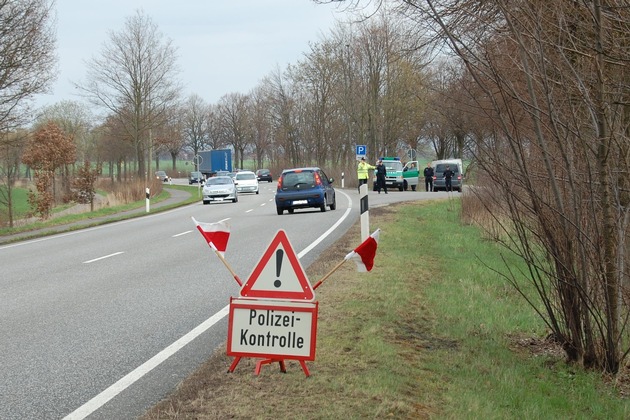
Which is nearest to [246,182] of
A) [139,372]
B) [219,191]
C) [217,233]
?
[219,191]

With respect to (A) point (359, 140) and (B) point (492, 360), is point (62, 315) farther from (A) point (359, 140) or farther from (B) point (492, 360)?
(A) point (359, 140)

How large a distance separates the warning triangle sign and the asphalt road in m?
0.95

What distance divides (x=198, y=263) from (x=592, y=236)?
8.68m

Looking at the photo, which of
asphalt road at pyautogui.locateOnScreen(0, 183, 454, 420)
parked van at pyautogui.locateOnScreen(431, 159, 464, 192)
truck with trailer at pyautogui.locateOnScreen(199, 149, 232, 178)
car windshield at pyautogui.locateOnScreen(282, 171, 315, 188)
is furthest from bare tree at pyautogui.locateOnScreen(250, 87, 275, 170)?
asphalt road at pyautogui.locateOnScreen(0, 183, 454, 420)

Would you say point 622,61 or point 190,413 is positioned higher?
point 622,61

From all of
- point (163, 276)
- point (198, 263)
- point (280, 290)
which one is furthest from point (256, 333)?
point (198, 263)

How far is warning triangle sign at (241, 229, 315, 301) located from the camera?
5.70 m

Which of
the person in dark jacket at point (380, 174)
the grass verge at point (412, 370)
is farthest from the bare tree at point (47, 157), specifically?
the grass verge at point (412, 370)

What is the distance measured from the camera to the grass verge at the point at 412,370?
4.96m

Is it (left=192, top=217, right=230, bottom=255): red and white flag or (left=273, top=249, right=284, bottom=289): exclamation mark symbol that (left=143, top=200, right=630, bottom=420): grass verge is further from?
(left=192, top=217, right=230, bottom=255): red and white flag

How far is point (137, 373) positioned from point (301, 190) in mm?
21111

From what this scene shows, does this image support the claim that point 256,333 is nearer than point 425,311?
Yes

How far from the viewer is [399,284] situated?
1024 cm

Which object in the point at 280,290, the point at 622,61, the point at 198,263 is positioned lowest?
the point at 198,263
